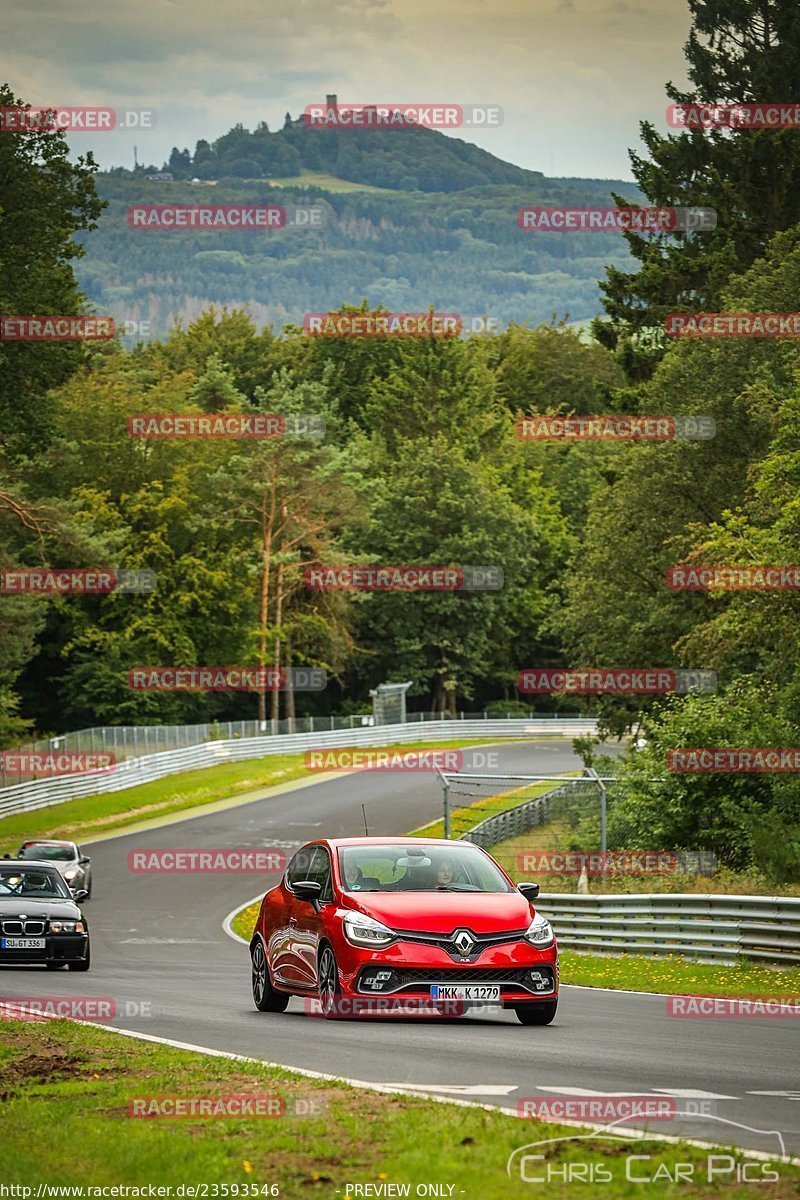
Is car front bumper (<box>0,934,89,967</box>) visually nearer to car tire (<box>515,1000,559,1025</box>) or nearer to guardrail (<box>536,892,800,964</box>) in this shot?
guardrail (<box>536,892,800,964</box>)

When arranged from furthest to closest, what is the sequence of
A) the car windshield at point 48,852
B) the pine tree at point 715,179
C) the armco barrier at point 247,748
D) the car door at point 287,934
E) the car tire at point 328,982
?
the armco barrier at point 247,748 → the pine tree at point 715,179 → the car windshield at point 48,852 → the car door at point 287,934 → the car tire at point 328,982

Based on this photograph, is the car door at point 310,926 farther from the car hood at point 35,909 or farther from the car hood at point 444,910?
the car hood at point 35,909

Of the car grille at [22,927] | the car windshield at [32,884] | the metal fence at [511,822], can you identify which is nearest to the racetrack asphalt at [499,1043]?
the car grille at [22,927]

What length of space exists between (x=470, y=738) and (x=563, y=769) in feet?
83.7

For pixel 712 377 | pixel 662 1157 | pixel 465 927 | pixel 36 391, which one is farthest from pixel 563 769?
pixel 662 1157

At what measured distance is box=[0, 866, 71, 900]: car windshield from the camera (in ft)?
77.4

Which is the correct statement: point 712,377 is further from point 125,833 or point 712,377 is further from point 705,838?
point 125,833

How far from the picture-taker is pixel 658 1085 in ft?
34.0

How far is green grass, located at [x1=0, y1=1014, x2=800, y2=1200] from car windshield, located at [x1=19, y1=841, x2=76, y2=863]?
27.2 m

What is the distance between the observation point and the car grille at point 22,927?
903 inches

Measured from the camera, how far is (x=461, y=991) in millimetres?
14031

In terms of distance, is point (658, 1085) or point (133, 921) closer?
point (658, 1085)

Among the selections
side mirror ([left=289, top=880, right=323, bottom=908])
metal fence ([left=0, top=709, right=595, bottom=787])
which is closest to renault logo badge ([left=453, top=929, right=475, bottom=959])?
side mirror ([left=289, top=880, right=323, bottom=908])

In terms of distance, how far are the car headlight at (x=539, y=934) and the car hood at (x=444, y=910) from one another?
0.05 m
